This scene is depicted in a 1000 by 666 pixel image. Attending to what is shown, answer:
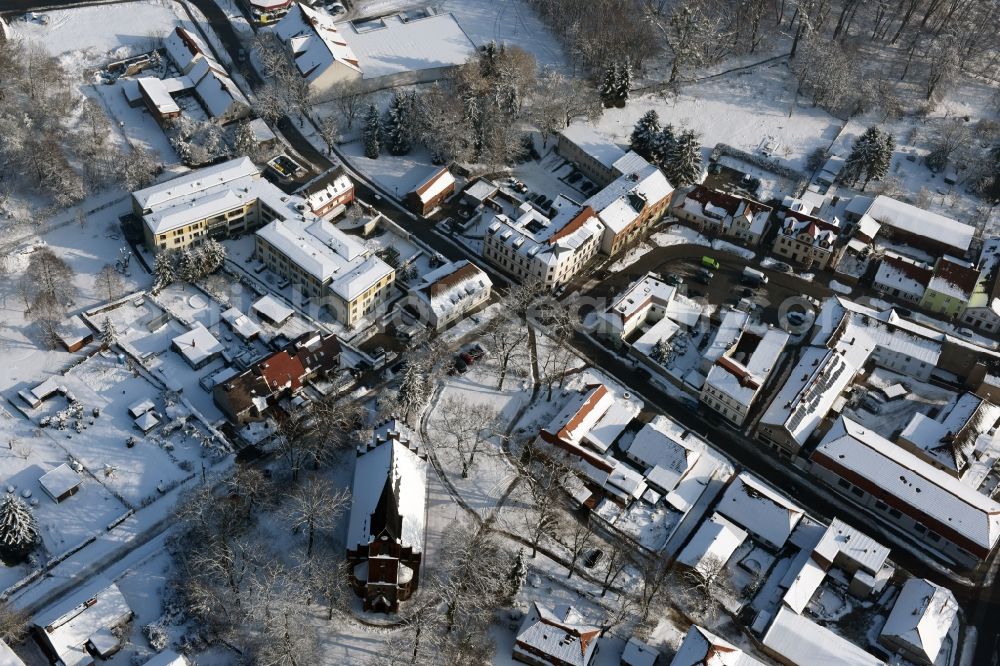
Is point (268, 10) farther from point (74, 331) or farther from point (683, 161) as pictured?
point (683, 161)

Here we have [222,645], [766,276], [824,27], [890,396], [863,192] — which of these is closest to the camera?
[222,645]

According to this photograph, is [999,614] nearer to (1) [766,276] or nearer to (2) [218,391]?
(1) [766,276]

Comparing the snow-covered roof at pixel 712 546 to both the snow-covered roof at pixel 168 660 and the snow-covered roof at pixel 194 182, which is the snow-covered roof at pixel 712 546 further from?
the snow-covered roof at pixel 194 182

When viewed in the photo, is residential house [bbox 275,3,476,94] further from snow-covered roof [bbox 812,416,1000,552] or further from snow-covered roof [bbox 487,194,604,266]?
snow-covered roof [bbox 812,416,1000,552]

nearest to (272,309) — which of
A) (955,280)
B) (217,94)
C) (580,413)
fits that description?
(580,413)

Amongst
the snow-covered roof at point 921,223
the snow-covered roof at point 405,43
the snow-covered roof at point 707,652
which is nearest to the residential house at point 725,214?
the snow-covered roof at point 921,223

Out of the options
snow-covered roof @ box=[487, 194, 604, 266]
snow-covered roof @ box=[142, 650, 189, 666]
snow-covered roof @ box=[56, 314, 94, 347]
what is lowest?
snow-covered roof @ box=[142, 650, 189, 666]

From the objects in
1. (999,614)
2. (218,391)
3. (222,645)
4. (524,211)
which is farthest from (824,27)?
(222,645)

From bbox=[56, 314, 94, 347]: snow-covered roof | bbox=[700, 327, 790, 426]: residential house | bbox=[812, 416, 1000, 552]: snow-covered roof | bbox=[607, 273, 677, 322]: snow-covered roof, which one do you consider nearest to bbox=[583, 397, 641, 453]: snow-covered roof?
bbox=[700, 327, 790, 426]: residential house
